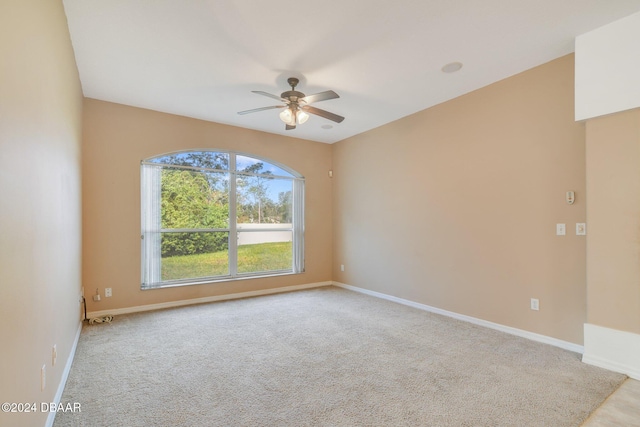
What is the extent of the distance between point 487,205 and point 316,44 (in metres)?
2.66

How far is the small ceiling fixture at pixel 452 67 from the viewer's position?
3.10 metres

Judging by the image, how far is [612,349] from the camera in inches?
99.0

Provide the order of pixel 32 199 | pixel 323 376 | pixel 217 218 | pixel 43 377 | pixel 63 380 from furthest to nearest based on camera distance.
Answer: pixel 217 218 → pixel 323 376 → pixel 63 380 → pixel 43 377 → pixel 32 199

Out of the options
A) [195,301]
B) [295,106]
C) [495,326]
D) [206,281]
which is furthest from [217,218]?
[495,326]

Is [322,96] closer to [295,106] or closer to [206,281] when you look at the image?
[295,106]

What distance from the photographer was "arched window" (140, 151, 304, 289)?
173 inches

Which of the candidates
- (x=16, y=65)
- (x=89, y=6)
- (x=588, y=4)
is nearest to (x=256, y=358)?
(x=16, y=65)

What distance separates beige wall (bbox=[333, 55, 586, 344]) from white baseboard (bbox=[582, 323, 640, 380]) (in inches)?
8.9

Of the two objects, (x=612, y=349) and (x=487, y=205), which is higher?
Answer: (x=487, y=205)

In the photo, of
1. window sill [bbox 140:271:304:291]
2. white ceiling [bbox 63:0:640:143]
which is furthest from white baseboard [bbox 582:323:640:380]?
window sill [bbox 140:271:304:291]

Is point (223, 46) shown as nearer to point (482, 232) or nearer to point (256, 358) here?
point (256, 358)

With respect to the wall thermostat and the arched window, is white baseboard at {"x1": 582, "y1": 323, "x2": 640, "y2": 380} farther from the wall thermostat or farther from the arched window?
the arched window

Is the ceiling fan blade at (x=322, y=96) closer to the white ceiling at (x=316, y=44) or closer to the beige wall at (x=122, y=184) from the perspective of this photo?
the white ceiling at (x=316, y=44)

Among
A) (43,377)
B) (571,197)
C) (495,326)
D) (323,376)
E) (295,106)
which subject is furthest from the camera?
(495,326)
